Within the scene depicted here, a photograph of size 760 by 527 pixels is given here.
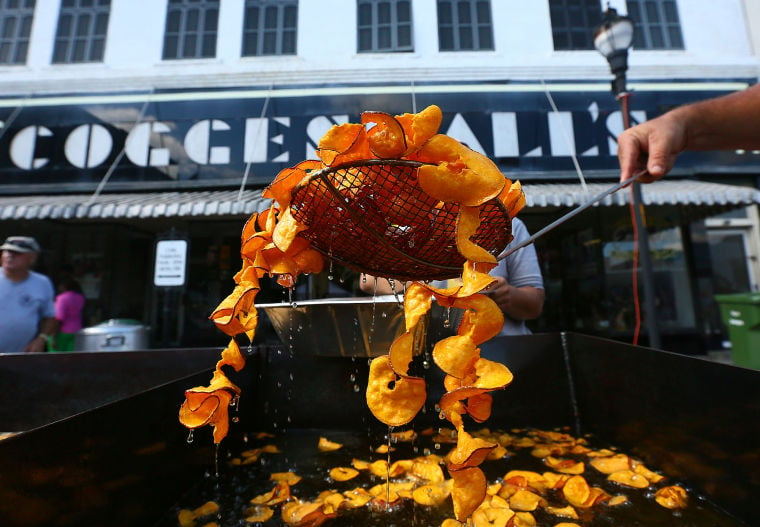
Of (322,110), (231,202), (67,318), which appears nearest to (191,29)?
(322,110)

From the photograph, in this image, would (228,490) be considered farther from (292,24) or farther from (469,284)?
(292,24)

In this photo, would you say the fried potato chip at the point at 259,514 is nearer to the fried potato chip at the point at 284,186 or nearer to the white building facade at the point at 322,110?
the fried potato chip at the point at 284,186

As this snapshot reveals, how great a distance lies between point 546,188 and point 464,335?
5.47 m

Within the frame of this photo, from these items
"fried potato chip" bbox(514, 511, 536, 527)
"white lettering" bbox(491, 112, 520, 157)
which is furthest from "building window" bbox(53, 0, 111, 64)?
"fried potato chip" bbox(514, 511, 536, 527)

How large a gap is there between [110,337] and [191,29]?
19.3ft

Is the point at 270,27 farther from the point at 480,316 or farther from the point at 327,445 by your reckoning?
the point at 480,316

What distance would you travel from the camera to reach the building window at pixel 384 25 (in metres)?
7.00

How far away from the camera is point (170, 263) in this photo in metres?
5.39

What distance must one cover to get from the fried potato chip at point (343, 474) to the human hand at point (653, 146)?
1833mm

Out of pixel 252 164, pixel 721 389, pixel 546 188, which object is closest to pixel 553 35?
pixel 546 188

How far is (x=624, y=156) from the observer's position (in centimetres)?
188

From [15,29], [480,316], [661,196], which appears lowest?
[480,316]

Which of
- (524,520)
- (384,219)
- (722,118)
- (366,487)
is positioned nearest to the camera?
(384,219)

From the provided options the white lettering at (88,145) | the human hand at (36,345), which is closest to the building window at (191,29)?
the white lettering at (88,145)
